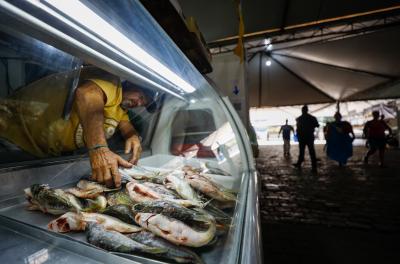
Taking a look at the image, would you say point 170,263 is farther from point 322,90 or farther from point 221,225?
point 322,90

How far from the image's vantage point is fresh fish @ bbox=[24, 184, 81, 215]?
70 cm

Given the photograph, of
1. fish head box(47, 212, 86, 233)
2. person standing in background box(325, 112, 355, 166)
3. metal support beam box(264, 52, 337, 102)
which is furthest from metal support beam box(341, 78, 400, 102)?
fish head box(47, 212, 86, 233)

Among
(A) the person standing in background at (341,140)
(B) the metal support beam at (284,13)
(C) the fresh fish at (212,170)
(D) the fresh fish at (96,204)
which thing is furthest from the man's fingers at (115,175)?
(A) the person standing in background at (341,140)

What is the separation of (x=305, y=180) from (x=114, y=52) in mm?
4368

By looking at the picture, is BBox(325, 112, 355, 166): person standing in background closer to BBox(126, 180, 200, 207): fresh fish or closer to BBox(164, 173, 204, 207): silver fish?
BBox(164, 173, 204, 207): silver fish

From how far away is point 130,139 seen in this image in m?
1.44

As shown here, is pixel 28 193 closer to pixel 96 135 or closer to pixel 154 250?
pixel 96 135

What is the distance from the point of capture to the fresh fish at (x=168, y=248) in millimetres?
515

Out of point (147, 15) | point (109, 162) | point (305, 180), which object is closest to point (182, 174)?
point (109, 162)

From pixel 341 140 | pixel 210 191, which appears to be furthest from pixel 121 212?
pixel 341 140

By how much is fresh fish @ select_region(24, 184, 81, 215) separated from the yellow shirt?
1.12ft

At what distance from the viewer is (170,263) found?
0.50 metres

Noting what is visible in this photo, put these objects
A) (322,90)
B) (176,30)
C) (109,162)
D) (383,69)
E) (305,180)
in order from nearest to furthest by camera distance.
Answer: (109,162)
(176,30)
(305,180)
(383,69)
(322,90)

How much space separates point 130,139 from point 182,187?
2.15 feet
